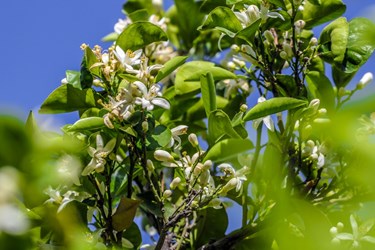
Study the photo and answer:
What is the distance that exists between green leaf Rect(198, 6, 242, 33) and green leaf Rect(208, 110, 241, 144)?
26 centimetres

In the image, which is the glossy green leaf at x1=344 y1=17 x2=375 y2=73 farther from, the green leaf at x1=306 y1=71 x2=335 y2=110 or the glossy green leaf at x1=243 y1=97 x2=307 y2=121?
the glossy green leaf at x1=243 y1=97 x2=307 y2=121

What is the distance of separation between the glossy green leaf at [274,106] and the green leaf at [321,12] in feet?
1.39

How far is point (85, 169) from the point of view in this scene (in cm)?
141

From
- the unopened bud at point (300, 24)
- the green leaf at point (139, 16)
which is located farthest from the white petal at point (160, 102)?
the green leaf at point (139, 16)

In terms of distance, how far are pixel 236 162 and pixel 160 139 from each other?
1.17 ft

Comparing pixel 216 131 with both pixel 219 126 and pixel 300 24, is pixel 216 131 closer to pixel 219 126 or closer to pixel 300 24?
pixel 219 126

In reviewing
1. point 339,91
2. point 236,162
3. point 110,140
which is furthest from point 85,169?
point 339,91

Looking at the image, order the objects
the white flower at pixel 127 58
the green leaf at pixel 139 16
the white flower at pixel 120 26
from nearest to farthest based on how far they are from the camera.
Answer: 1. the white flower at pixel 127 58
2. the green leaf at pixel 139 16
3. the white flower at pixel 120 26

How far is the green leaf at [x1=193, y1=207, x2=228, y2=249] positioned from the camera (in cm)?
164

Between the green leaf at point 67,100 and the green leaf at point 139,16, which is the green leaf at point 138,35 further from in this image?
the green leaf at point 139,16

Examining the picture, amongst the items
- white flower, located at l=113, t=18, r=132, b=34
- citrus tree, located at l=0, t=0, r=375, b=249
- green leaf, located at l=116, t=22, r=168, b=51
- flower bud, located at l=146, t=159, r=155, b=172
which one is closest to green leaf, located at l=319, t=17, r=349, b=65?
citrus tree, located at l=0, t=0, r=375, b=249

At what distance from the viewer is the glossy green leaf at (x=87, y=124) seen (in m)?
1.36

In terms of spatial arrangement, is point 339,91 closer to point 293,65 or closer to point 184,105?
point 293,65

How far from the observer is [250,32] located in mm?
Answer: 1540
